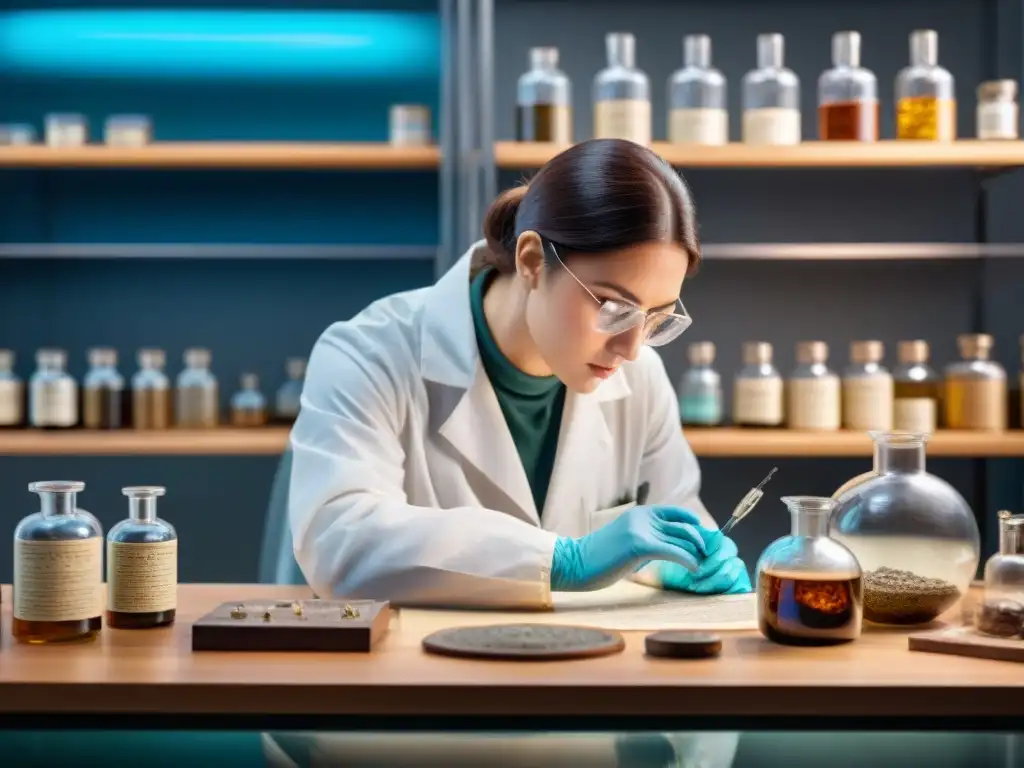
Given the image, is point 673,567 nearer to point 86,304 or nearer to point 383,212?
point 383,212

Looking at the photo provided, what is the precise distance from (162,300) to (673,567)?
2.00 m

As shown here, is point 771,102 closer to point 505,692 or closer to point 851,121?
point 851,121

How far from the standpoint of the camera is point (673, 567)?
4.50 feet

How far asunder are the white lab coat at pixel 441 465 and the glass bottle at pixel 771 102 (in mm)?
1048

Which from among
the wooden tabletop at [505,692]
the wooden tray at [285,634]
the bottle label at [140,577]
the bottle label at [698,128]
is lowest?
the wooden tabletop at [505,692]

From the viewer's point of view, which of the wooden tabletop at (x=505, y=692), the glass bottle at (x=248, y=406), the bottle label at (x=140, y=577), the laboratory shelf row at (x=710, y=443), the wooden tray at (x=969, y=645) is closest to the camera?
the wooden tabletop at (x=505, y=692)

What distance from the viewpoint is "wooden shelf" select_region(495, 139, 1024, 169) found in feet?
8.66

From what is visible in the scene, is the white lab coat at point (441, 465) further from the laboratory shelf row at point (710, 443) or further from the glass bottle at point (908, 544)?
the laboratory shelf row at point (710, 443)

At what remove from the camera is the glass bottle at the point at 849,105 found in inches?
105

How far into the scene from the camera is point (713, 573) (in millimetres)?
1346

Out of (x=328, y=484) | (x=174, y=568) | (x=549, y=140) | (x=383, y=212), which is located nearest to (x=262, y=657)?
(x=174, y=568)

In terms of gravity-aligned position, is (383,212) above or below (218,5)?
below

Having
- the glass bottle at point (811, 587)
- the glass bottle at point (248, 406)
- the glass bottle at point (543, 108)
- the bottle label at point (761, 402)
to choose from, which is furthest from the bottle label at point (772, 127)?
the glass bottle at point (811, 587)

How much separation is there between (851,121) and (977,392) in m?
0.60
